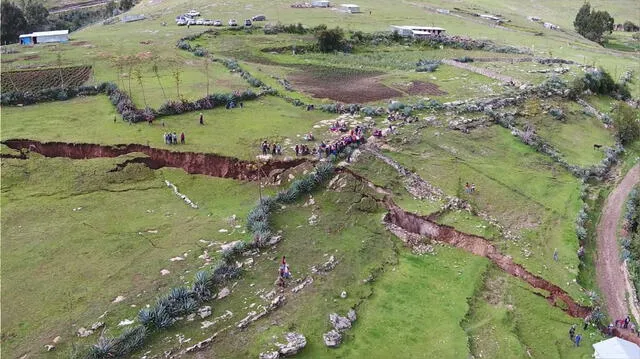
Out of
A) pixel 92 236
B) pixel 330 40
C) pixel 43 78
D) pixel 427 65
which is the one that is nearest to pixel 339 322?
pixel 92 236

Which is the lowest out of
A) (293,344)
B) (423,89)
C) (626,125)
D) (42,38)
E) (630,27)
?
(293,344)

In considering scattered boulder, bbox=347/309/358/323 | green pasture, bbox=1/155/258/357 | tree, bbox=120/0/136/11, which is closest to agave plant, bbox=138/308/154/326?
green pasture, bbox=1/155/258/357

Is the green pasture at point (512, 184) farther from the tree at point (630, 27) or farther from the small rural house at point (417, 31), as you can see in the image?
the tree at point (630, 27)

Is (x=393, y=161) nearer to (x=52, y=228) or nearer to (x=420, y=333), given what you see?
(x=420, y=333)

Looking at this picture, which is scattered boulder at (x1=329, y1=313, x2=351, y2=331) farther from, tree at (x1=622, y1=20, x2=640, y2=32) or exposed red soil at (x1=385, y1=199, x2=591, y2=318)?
tree at (x1=622, y1=20, x2=640, y2=32)

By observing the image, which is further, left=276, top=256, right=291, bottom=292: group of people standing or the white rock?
left=276, top=256, right=291, bottom=292: group of people standing

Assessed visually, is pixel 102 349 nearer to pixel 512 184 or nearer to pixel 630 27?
pixel 512 184

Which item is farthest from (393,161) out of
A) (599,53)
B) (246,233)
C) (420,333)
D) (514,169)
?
(599,53)
